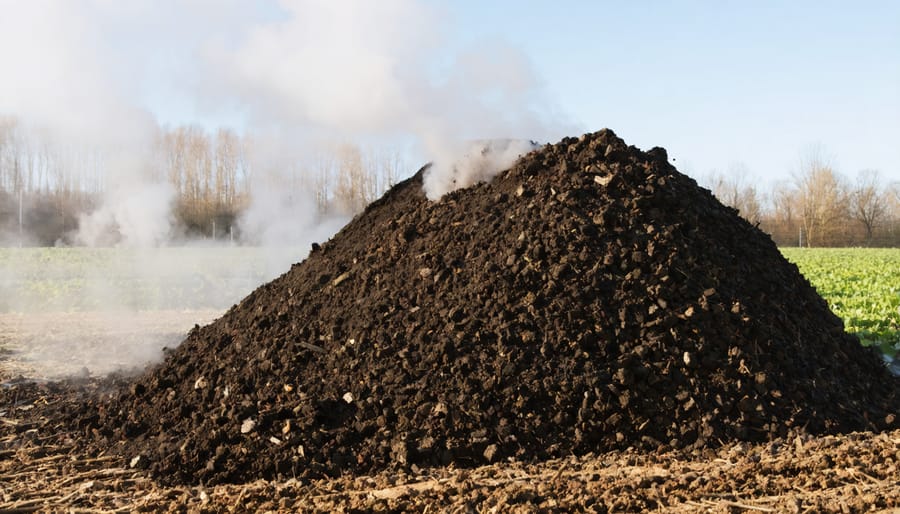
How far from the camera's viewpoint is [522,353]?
4.37 m

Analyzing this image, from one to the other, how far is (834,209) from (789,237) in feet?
12.8

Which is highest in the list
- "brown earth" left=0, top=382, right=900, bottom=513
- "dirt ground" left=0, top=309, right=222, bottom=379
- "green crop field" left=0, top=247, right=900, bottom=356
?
"green crop field" left=0, top=247, right=900, bottom=356

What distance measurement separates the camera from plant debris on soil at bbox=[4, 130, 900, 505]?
4078 millimetres

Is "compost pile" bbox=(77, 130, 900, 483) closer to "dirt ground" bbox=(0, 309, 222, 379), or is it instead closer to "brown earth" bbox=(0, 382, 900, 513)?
"brown earth" bbox=(0, 382, 900, 513)

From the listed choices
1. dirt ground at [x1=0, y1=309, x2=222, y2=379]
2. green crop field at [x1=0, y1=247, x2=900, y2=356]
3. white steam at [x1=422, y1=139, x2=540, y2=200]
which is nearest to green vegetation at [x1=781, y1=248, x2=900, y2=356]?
green crop field at [x1=0, y1=247, x2=900, y2=356]

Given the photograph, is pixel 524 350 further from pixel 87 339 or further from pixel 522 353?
pixel 87 339

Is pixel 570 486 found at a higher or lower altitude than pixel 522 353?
lower

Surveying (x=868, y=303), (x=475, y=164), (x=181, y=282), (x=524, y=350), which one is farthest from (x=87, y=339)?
(x=868, y=303)

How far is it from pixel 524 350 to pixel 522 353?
0.11 feet

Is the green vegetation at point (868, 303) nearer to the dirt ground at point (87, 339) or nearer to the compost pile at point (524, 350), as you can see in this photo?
the compost pile at point (524, 350)

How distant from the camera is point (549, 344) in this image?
4414mm

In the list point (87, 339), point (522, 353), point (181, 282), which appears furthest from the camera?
point (181, 282)

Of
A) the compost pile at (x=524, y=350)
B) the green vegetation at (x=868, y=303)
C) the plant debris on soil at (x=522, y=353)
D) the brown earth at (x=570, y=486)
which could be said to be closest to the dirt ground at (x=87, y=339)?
the plant debris on soil at (x=522, y=353)

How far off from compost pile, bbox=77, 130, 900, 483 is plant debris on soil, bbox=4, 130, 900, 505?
13mm
